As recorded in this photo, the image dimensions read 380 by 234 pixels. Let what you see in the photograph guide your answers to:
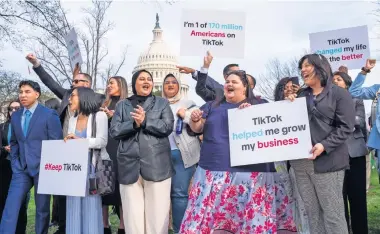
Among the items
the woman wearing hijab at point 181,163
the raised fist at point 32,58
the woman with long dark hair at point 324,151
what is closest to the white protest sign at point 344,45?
the woman wearing hijab at point 181,163

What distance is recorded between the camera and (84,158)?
15.7 ft

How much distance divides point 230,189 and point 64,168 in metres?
1.95

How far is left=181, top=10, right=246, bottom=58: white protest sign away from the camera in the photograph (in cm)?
609

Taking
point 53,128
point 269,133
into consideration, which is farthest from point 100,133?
point 269,133

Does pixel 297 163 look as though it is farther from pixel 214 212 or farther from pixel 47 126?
pixel 47 126

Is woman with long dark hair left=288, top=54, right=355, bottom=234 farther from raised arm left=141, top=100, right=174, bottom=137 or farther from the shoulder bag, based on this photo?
the shoulder bag

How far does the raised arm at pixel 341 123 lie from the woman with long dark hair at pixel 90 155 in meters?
2.52

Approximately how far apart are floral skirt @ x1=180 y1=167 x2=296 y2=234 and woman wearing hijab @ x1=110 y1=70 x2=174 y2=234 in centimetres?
45

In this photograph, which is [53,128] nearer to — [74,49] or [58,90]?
[58,90]

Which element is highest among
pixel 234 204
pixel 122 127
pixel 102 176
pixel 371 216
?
pixel 122 127

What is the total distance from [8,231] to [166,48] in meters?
81.8

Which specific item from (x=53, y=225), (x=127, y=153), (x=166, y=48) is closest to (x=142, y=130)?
(x=127, y=153)

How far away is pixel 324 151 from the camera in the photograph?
12.8 ft

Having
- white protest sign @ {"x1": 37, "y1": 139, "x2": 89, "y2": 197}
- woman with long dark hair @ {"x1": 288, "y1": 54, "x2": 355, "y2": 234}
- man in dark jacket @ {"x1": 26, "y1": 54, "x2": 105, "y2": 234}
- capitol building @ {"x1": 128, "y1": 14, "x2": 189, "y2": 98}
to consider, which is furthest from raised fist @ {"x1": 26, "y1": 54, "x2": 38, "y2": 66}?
A: capitol building @ {"x1": 128, "y1": 14, "x2": 189, "y2": 98}
